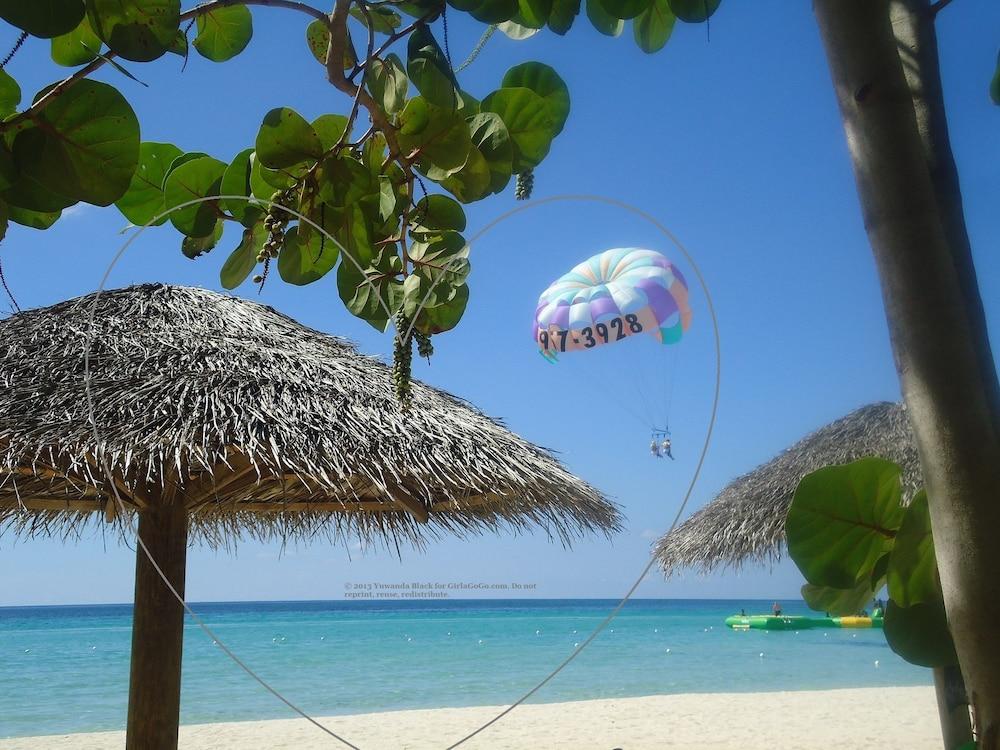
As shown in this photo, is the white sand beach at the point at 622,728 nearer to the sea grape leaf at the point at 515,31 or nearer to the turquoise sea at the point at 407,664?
the turquoise sea at the point at 407,664

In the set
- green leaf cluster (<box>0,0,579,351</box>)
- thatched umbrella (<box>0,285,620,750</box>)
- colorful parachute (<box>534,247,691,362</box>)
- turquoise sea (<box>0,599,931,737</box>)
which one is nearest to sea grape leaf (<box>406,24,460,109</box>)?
green leaf cluster (<box>0,0,579,351</box>)

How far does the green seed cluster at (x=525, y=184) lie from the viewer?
587mm

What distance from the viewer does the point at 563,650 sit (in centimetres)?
1888

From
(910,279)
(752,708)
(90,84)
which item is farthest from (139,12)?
(752,708)

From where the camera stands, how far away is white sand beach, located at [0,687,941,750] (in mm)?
8258

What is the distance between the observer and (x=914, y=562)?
322 millimetres

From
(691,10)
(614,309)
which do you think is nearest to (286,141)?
(691,10)

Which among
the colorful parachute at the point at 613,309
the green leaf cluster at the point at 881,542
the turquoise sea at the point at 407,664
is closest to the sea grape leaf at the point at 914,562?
the green leaf cluster at the point at 881,542

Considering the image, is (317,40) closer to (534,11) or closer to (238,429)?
(534,11)

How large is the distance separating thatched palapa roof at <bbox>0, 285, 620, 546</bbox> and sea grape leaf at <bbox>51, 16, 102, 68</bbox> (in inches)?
103

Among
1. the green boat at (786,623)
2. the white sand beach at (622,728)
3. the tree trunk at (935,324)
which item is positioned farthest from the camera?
the green boat at (786,623)

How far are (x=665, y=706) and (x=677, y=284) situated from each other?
711 centimetres

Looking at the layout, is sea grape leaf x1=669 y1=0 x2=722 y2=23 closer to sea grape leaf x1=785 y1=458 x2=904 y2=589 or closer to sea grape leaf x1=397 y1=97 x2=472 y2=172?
sea grape leaf x1=397 y1=97 x2=472 y2=172

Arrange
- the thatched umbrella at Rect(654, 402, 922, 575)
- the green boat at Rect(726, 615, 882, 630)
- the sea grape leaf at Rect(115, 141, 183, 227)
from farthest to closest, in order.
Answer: the green boat at Rect(726, 615, 882, 630)
the thatched umbrella at Rect(654, 402, 922, 575)
the sea grape leaf at Rect(115, 141, 183, 227)
